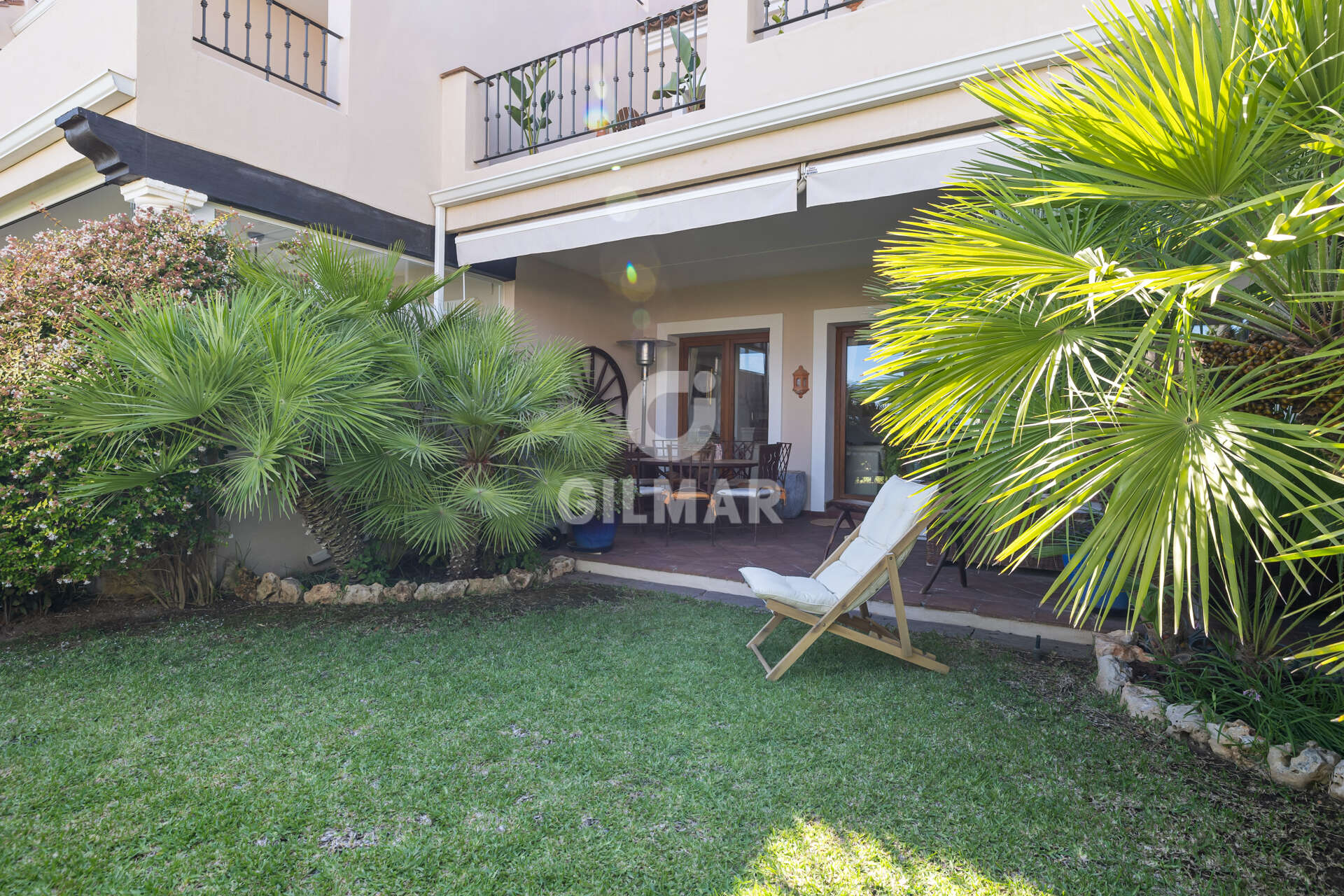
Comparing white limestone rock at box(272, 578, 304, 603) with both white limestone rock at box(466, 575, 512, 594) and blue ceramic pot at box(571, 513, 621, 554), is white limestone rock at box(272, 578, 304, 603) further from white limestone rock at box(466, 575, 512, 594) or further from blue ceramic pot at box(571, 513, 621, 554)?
blue ceramic pot at box(571, 513, 621, 554)

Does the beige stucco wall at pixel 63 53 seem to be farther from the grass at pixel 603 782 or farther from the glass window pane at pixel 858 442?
the glass window pane at pixel 858 442

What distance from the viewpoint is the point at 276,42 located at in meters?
6.64

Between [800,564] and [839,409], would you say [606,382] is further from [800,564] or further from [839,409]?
[800,564]

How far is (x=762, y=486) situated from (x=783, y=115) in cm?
336

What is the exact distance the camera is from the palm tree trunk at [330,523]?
4.22m

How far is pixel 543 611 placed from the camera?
4.21 metres

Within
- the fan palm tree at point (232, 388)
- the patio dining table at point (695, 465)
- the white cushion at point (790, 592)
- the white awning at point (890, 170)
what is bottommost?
the white cushion at point (790, 592)

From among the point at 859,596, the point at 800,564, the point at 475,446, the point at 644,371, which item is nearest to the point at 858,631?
the point at 859,596

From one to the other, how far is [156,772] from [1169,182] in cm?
346

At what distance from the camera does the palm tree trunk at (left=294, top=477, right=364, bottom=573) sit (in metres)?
4.22

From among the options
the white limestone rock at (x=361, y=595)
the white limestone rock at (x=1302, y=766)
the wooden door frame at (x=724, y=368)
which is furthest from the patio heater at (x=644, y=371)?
the white limestone rock at (x=1302, y=766)

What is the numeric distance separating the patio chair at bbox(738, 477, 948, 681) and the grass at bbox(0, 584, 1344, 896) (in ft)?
0.42

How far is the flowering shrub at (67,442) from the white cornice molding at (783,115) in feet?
7.33

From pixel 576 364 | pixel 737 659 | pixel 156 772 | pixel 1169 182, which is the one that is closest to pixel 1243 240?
pixel 1169 182
